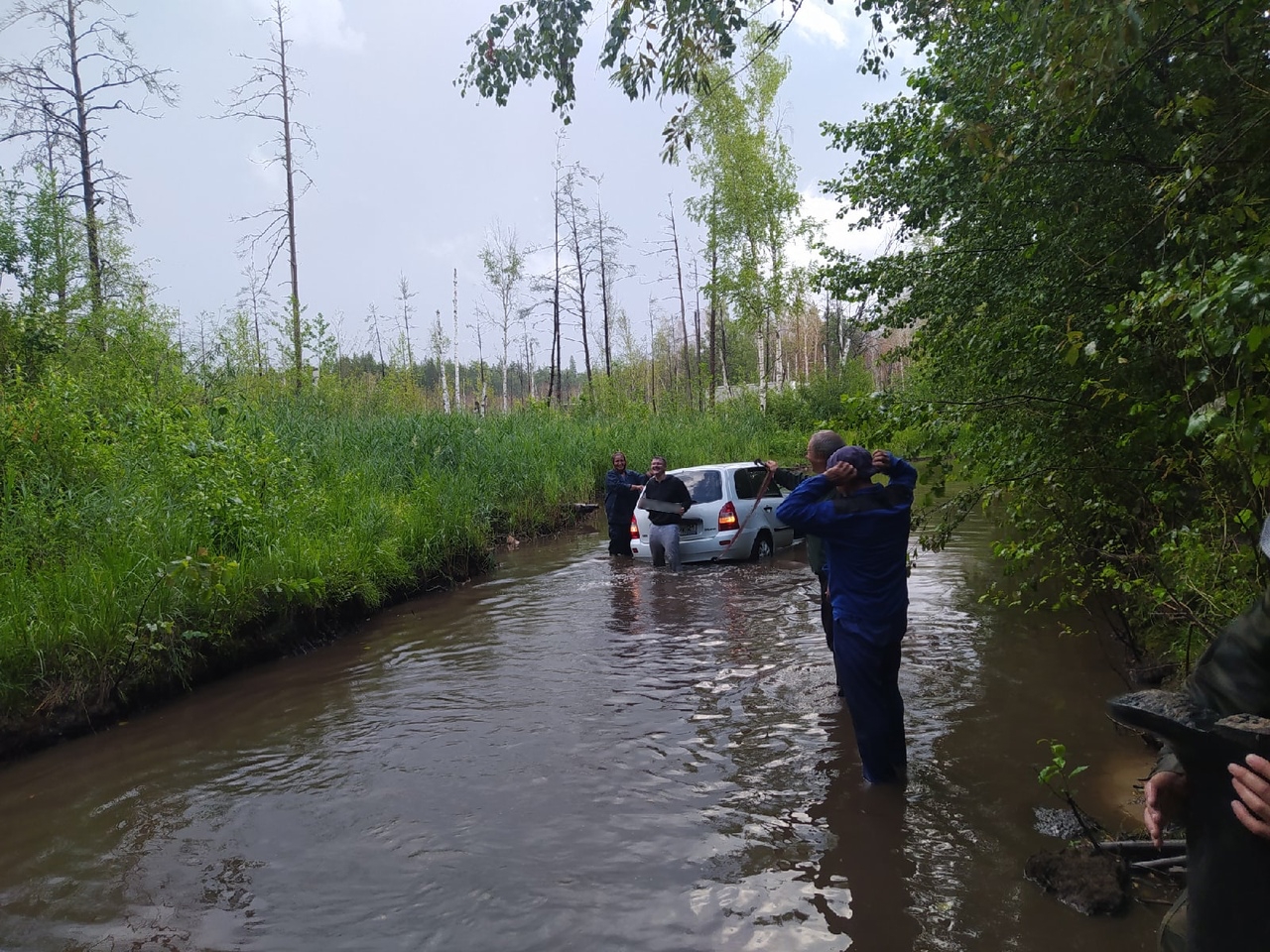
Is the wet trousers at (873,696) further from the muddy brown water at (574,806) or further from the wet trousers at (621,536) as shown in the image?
the wet trousers at (621,536)

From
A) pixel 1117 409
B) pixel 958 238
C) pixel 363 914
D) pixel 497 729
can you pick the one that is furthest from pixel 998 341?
pixel 363 914

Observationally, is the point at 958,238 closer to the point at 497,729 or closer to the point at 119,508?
the point at 497,729

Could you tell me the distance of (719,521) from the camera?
41.8 ft

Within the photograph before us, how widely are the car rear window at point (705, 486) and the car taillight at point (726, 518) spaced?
7.5 inches

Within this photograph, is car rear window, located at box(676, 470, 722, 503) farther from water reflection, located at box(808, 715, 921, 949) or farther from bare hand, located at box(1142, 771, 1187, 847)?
bare hand, located at box(1142, 771, 1187, 847)

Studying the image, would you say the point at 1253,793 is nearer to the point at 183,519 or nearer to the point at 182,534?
the point at 182,534

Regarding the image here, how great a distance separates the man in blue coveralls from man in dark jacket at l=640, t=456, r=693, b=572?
757 centimetres

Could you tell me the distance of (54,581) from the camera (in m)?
7.15

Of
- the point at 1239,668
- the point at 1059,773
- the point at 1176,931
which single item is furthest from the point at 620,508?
the point at 1239,668

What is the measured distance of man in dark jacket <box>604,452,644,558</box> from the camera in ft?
46.2

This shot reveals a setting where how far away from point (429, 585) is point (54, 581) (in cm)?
554

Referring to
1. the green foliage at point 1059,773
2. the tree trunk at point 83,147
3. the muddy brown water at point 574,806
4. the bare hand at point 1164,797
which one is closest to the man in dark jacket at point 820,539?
the muddy brown water at point 574,806

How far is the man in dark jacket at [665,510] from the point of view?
12.6 metres

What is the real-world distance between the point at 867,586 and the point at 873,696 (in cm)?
62
